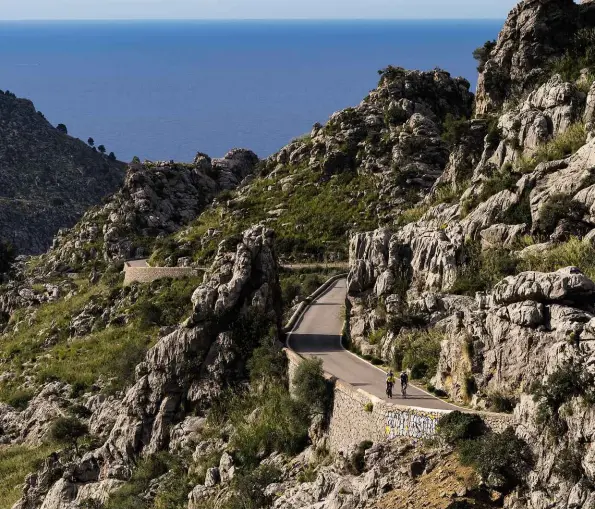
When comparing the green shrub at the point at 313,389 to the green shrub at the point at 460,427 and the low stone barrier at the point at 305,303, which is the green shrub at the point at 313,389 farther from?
the low stone barrier at the point at 305,303

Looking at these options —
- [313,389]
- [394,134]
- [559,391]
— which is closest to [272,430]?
[313,389]

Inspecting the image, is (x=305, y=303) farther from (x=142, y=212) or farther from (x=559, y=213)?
(x=142, y=212)

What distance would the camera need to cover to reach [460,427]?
89.6ft

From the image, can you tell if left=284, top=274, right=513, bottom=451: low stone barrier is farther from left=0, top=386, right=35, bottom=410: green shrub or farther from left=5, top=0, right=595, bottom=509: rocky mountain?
left=0, top=386, right=35, bottom=410: green shrub

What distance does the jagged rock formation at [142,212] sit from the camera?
80000 millimetres

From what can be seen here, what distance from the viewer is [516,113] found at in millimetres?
51188

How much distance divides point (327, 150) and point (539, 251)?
127ft

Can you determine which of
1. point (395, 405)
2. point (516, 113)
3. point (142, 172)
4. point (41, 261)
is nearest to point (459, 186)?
point (516, 113)

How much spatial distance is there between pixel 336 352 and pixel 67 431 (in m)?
13.0

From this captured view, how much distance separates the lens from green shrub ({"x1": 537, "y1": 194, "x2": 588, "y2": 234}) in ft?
126

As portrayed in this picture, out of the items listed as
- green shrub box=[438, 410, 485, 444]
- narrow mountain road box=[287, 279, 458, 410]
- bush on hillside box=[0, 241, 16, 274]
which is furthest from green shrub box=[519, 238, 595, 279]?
bush on hillside box=[0, 241, 16, 274]

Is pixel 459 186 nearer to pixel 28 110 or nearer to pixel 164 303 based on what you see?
pixel 164 303

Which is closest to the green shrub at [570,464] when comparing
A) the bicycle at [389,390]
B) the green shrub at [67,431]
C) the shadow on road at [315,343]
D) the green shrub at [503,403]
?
the green shrub at [503,403]

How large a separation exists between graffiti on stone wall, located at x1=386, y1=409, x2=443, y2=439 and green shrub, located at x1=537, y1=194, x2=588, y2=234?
12.1 m
